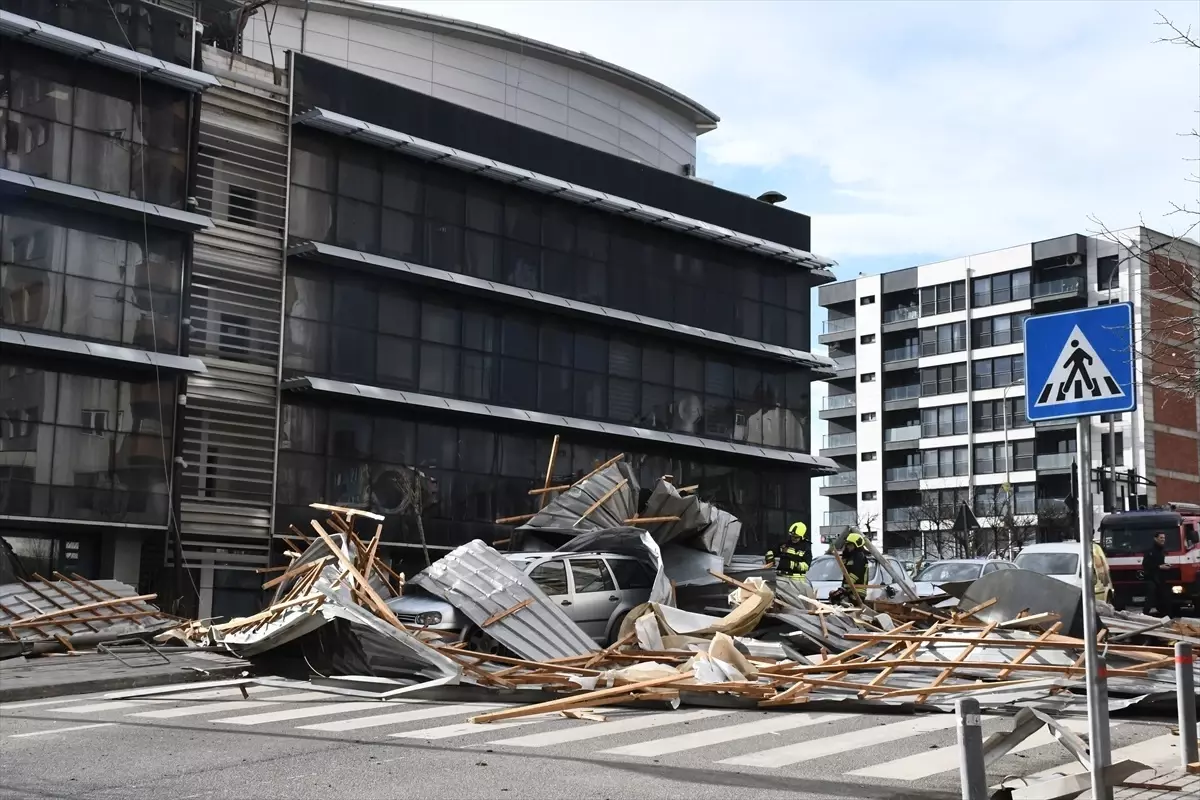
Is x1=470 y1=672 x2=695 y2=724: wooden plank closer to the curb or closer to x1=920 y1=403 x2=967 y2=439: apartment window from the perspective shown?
the curb

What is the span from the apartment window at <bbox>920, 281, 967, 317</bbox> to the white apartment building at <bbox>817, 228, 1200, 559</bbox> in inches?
3.1

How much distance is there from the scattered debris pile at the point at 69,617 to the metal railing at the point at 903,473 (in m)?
71.2

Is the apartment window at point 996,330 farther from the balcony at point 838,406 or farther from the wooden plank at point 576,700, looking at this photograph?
the wooden plank at point 576,700

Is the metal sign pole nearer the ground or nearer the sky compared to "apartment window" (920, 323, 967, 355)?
A: nearer the ground

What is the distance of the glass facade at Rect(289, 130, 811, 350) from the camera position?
36.0 meters

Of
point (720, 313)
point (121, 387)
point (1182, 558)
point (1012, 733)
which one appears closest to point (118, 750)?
point (1012, 733)

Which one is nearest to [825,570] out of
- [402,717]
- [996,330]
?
[402,717]

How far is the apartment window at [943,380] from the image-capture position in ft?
285

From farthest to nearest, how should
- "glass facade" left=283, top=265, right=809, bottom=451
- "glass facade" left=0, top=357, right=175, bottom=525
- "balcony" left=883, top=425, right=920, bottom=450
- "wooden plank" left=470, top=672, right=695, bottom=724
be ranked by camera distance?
"balcony" left=883, top=425, right=920, bottom=450 → "glass facade" left=283, top=265, right=809, bottom=451 → "glass facade" left=0, top=357, right=175, bottom=525 → "wooden plank" left=470, top=672, right=695, bottom=724

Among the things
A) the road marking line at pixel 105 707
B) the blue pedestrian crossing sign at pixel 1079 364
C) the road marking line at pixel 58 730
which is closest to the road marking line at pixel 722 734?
the blue pedestrian crossing sign at pixel 1079 364

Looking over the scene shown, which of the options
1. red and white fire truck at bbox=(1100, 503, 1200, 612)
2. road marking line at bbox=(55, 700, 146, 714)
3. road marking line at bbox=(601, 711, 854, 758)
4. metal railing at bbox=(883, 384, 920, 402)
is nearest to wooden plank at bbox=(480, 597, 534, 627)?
road marking line at bbox=(55, 700, 146, 714)

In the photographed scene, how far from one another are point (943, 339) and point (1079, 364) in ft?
270

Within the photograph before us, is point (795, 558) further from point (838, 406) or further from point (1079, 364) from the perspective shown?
point (838, 406)

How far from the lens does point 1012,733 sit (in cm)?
926
